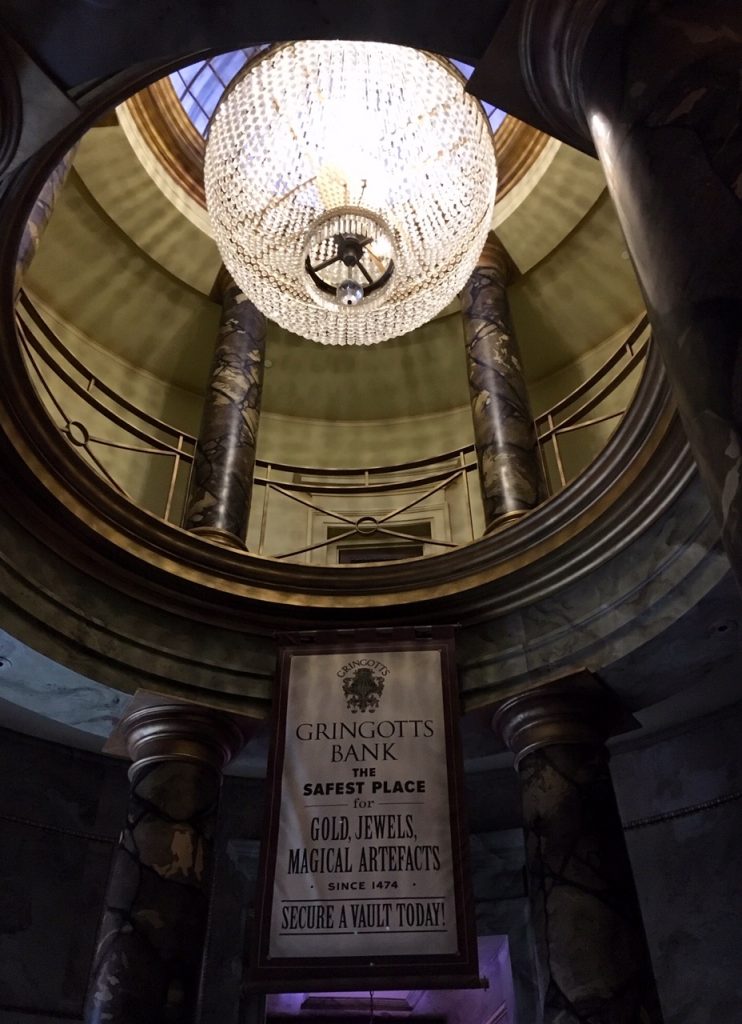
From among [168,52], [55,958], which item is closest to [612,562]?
[168,52]

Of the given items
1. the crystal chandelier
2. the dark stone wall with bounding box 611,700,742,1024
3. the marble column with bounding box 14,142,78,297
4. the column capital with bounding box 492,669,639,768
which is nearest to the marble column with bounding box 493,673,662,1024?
the column capital with bounding box 492,669,639,768

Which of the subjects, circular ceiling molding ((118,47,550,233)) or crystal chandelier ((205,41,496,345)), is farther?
circular ceiling molding ((118,47,550,233))

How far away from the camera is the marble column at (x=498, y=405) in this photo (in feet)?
24.7

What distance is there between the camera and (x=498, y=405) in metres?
8.34

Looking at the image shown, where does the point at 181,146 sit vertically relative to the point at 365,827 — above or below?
above

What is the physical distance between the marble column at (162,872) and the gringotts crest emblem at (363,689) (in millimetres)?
895

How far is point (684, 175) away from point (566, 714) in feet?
12.9

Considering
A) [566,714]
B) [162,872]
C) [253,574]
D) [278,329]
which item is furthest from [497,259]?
[162,872]

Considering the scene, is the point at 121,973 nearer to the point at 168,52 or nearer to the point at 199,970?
the point at 199,970

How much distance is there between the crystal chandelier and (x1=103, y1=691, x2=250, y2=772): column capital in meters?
2.95

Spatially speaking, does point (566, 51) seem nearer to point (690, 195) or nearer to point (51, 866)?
point (690, 195)

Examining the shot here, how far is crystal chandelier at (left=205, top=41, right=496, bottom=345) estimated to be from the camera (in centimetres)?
625

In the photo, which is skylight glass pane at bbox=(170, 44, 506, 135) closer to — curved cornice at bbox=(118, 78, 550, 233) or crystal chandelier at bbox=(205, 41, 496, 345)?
curved cornice at bbox=(118, 78, 550, 233)

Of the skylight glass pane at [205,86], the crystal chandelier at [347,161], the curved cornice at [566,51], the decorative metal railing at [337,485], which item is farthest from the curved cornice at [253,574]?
the skylight glass pane at [205,86]
